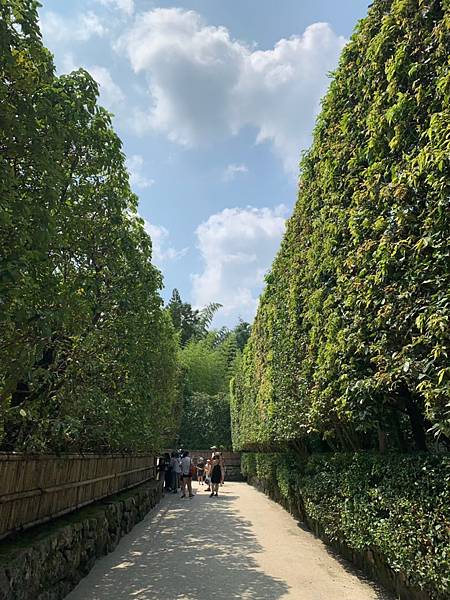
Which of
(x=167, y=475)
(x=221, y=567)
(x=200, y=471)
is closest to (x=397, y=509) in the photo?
(x=221, y=567)

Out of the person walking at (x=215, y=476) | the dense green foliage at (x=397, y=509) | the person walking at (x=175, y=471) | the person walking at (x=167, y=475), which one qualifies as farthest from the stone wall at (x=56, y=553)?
the person walking at (x=167, y=475)

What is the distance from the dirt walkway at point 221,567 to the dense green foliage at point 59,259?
1.89m

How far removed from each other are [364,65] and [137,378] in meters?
7.01

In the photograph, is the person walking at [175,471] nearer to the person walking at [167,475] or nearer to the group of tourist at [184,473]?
the group of tourist at [184,473]

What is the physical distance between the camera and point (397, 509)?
494 centimetres

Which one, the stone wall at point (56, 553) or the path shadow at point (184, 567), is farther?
the path shadow at point (184, 567)

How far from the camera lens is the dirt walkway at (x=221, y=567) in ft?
19.1

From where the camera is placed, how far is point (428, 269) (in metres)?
4.12

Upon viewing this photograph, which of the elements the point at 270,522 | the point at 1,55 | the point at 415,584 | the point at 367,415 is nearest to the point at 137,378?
the point at 270,522

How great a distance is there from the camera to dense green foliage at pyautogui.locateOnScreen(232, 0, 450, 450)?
396cm

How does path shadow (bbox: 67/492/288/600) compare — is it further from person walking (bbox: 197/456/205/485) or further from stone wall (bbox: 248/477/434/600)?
person walking (bbox: 197/456/205/485)

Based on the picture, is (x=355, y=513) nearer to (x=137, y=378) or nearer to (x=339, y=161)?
(x=339, y=161)

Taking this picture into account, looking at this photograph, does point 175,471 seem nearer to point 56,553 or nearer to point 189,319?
point 56,553

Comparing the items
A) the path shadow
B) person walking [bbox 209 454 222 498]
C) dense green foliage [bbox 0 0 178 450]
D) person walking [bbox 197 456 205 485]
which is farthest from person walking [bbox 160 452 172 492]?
dense green foliage [bbox 0 0 178 450]
